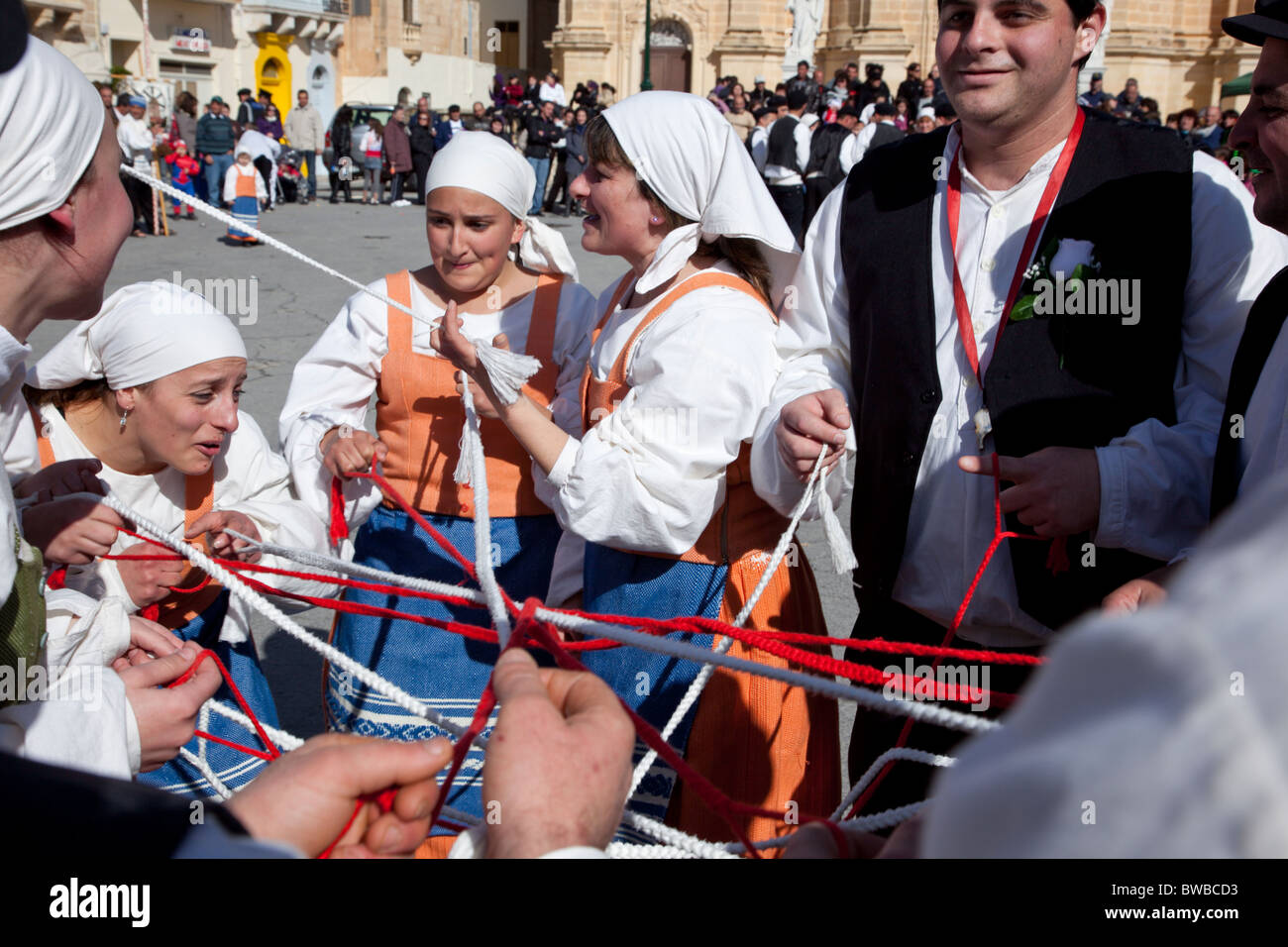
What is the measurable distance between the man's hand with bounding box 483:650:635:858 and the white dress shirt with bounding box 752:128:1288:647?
1.18 m

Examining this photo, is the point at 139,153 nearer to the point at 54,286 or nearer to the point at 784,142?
the point at 784,142

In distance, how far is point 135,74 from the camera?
95.7 ft

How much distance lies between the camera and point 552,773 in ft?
3.42

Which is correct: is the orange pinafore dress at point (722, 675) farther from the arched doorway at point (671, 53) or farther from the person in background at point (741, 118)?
the arched doorway at point (671, 53)

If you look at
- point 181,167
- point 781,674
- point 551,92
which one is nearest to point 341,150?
point 551,92

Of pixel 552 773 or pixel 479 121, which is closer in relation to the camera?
pixel 552 773

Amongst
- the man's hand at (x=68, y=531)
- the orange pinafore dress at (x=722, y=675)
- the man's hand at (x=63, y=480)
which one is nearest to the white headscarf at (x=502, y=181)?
the orange pinafore dress at (x=722, y=675)

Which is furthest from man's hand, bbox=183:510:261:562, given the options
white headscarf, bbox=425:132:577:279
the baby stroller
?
the baby stroller

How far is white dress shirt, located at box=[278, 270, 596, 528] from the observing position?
114 inches

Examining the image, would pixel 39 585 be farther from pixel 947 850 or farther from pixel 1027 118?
pixel 1027 118

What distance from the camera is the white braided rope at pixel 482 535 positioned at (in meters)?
1.76

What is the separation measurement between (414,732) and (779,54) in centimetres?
3312

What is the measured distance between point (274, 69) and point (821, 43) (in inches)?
680
